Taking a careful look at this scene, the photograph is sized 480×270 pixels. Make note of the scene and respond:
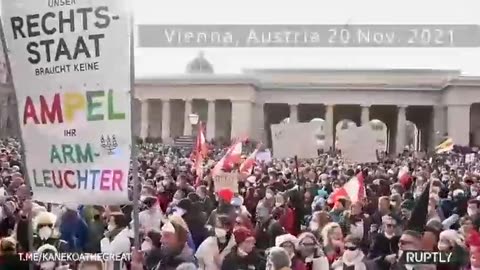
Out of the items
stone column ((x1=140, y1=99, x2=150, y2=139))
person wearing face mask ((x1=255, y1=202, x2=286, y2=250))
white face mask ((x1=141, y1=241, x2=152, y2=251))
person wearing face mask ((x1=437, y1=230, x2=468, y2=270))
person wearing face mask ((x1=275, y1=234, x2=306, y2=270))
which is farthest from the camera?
stone column ((x1=140, y1=99, x2=150, y2=139))

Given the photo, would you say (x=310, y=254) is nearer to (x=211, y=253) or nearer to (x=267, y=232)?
(x=211, y=253)

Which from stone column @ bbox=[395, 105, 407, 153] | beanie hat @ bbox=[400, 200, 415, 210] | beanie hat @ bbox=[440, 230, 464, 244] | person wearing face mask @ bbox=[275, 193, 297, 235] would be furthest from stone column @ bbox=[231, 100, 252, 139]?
beanie hat @ bbox=[440, 230, 464, 244]

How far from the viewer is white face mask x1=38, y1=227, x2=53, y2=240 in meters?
8.48

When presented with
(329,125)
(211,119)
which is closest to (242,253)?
(329,125)

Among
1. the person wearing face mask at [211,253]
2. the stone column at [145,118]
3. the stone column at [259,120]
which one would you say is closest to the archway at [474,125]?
the stone column at [259,120]

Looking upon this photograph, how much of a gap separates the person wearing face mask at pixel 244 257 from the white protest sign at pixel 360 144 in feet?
39.3

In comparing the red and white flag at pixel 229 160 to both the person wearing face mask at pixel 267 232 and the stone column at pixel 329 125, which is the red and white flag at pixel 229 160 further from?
the stone column at pixel 329 125

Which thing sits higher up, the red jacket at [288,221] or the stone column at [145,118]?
the stone column at [145,118]

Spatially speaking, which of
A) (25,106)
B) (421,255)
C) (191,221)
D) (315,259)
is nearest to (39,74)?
(25,106)

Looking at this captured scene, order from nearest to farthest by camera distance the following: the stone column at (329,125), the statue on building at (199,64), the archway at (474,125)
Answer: the stone column at (329,125) < the archway at (474,125) < the statue on building at (199,64)

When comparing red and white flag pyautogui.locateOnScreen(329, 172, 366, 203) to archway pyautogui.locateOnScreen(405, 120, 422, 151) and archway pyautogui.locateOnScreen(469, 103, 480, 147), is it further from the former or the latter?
archway pyautogui.locateOnScreen(405, 120, 422, 151)

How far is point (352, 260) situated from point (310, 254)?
442 millimetres

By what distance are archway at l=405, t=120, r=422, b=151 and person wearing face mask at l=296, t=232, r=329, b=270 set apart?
81.3 metres

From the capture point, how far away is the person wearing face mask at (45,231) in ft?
27.4
